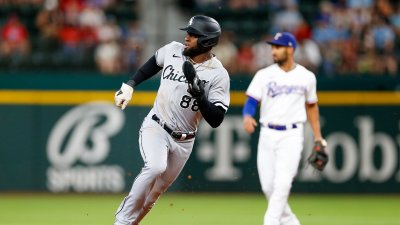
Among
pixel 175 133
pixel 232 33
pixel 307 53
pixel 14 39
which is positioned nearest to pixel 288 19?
pixel 232 33

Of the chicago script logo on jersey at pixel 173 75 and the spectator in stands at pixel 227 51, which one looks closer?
the chicago script logo on jersey at pixel 173 75

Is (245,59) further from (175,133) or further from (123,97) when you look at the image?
(123,97)

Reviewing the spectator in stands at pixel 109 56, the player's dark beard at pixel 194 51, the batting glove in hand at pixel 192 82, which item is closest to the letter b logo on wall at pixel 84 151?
the spectator in stands at pixel 109 56

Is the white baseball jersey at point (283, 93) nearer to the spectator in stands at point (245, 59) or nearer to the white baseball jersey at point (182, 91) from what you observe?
the white baseball jersey at point (182, 91)

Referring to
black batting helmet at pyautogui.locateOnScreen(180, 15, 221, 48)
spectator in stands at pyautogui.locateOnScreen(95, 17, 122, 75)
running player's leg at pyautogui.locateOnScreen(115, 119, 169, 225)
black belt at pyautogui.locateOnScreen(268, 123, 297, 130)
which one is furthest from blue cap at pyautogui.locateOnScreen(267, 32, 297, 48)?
spectator in stands at pyautogui.locateOnScreen(95, 17, 122, 75)

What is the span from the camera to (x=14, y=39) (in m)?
17.4

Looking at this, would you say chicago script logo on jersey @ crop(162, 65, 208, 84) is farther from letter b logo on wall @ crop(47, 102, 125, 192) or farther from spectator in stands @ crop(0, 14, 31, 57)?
spectator in stands @ crop(0, 14, 31, 57)

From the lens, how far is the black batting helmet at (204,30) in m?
8.68

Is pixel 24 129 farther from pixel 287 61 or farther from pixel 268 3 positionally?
pixel 287 61

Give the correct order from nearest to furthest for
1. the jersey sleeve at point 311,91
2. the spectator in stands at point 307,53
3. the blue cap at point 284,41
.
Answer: the blue cap at point 284,41
the jersey sleeve at point 311,91
the spectator in stands at point 307,53

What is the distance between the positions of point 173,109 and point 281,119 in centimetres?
190

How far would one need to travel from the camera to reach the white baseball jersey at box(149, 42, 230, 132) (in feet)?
28.8

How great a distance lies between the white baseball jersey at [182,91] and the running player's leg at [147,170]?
180 mm

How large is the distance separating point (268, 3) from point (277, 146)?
883cm
